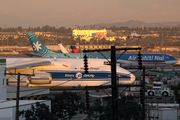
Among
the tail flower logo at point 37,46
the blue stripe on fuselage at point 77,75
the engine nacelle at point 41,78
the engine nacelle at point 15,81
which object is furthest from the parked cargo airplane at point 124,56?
the engine nacelle at point 15,81

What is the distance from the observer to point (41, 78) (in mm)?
38719

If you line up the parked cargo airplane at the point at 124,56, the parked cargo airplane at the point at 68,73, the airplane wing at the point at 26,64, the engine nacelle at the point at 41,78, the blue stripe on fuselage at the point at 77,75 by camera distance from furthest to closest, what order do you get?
the parked cargo airplane at the point at 124,56 → the blue stripe on fuselage at the point at 77,75 → the parked cargo airplane at the point at 68,73 → the airplane wing at the point at 26,64 → the engine nacelle at the point at 41,78

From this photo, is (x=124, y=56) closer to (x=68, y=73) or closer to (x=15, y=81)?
(x=68, y=73)

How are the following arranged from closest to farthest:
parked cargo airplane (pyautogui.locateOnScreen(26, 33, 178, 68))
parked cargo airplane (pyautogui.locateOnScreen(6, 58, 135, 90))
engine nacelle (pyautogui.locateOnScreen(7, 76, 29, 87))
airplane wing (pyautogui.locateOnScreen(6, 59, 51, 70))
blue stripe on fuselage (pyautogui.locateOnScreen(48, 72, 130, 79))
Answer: engine nacelle (pyautogui.locateOnScreen(7, 76, 29, 87)) → airplane wing (pyautogui.locateOnScreen(6, 59, 51, 70)) → parked cargo airplane (pyautogui.locateOnScreen(6, 58, 135, 90)) → blue stripe on fuselage (pyautogui.locateOnScreen(48, 72, 130, 79)) → parked cargo airplane (pyautogui.locateOnScreen(26, 33, 178, 68))

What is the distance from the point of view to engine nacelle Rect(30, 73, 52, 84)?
38.7 meters

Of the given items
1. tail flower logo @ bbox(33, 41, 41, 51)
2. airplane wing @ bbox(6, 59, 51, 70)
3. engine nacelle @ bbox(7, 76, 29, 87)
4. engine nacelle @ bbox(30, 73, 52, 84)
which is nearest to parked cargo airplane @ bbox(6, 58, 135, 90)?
airplane wing @ bbox(6, 59, 51, 70)

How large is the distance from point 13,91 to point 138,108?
12.3 m

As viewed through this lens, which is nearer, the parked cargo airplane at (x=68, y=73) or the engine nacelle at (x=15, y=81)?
the engine nacelle at (x=15, y=81)

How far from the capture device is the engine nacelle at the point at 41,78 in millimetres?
38656

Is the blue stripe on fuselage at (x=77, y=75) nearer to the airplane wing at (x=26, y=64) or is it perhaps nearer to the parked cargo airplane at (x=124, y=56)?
the airplane wing at (x=26, y=64)

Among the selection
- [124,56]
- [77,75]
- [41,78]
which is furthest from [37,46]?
[41,78]

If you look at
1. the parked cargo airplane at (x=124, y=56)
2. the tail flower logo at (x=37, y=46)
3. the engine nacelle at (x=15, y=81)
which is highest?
the tail flower logo at (x=37, y=46)

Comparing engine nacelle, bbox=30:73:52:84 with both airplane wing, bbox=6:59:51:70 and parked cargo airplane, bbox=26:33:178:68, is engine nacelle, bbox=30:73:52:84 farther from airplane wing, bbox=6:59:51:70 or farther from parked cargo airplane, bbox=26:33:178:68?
parked cargo airplane, bbox=26:33:178:68

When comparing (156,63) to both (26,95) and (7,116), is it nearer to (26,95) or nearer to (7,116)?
(26,95)
